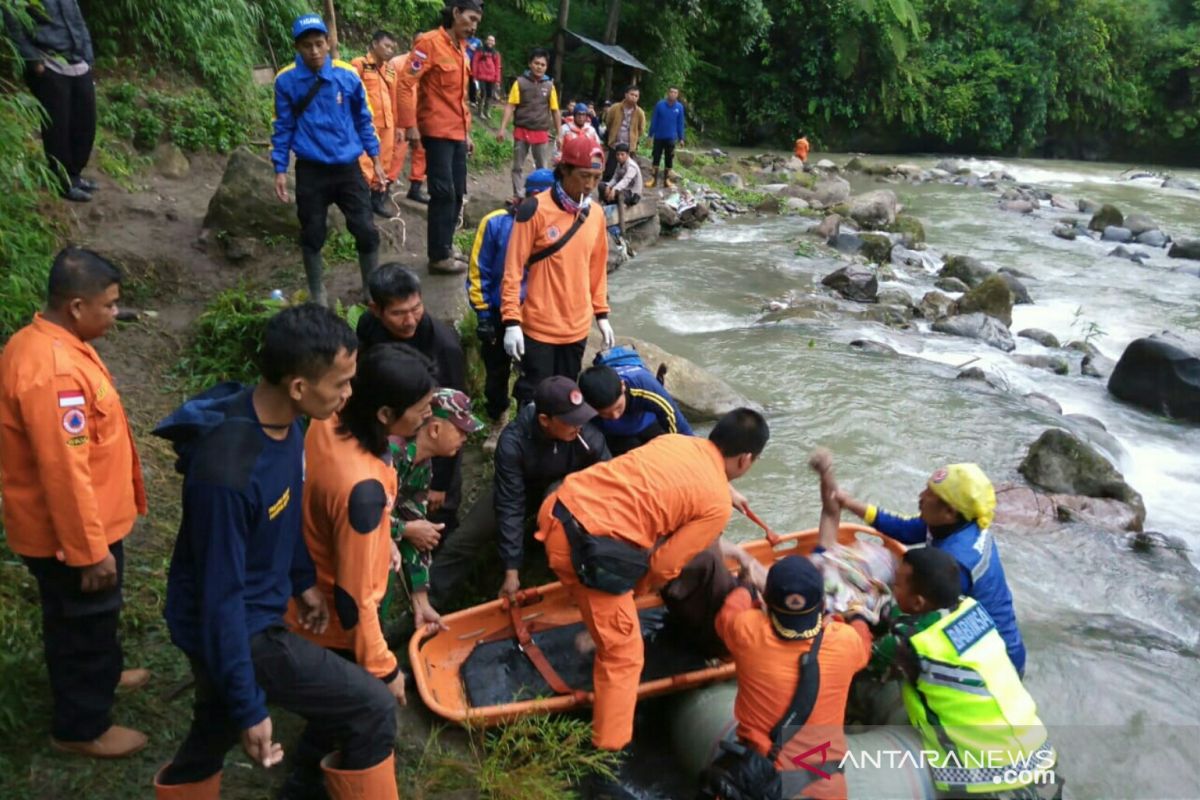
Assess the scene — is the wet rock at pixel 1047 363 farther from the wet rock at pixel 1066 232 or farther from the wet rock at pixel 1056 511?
the wet rock at pixel 1066 232

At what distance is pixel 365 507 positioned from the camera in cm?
245

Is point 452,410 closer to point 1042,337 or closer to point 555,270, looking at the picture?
point 555,270

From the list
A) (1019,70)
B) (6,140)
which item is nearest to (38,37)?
(6,140)

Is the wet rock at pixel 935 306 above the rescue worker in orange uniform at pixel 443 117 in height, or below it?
below

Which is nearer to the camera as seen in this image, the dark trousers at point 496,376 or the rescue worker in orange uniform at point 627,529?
the rescue worker in orange uniform at point 627,529

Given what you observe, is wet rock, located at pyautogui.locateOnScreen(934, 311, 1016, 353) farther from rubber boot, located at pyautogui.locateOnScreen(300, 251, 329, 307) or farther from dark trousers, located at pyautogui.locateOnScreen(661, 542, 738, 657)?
rubber boot, located at pyautogui.locateOnScreen(300, 251, 329, 307)

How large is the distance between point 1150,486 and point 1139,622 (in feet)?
8.72

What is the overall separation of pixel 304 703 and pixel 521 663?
1.62 m

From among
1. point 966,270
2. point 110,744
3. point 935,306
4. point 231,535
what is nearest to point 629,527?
point 231,535

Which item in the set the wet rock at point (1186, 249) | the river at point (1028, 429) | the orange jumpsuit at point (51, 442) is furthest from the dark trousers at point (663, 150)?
the orange jumpsuit at point (51, 442)

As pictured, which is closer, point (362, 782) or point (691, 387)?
point (362, 782)

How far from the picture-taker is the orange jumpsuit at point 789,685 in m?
3.12

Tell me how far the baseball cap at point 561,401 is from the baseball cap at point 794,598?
1145mm

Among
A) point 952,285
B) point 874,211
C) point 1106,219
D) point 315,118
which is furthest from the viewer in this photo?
point 1106,219
